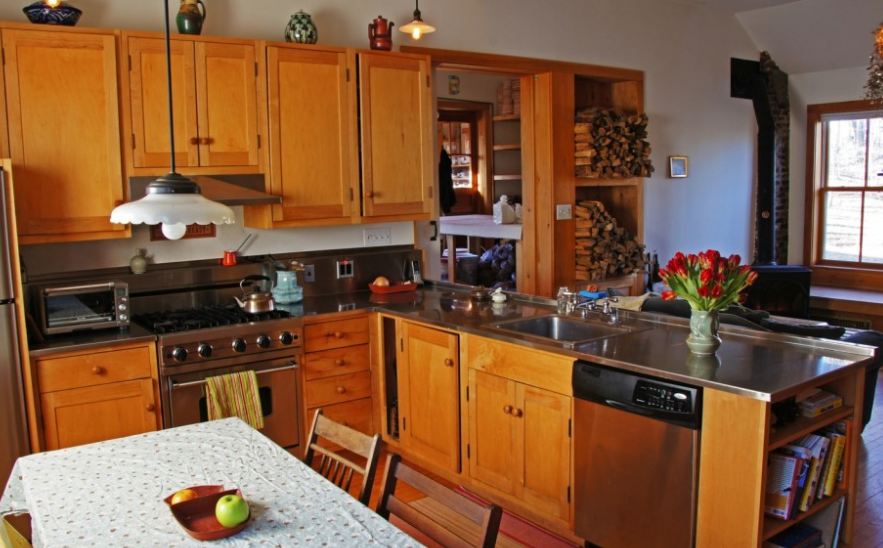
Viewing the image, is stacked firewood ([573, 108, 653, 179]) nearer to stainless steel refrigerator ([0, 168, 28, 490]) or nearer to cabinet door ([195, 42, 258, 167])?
cabinet door ([195, 42, 258, 167])

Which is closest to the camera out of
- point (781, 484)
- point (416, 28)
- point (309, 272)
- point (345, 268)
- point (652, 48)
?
point (781, 484)

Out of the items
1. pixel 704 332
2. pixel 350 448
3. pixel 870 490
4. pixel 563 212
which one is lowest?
pixel 870 490

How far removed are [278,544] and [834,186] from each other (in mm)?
7193

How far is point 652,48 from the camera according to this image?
5.91 meters

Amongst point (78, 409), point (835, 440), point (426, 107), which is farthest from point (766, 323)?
point (78, 409)

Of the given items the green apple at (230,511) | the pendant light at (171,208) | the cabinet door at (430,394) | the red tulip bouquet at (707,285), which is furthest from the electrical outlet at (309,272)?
the green apple at (230,511)

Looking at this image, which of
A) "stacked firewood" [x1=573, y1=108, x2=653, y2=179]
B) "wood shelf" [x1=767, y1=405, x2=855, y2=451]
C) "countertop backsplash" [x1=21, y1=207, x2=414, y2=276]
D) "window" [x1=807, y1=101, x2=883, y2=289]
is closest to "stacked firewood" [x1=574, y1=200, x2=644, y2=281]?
"stacked firewood" [x1=573, y1=108, x2=653, y2=179]

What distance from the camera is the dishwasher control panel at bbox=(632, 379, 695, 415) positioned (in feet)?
8.26

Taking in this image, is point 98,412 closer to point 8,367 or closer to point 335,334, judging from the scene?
point 8,367

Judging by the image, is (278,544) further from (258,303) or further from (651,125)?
(651,125)

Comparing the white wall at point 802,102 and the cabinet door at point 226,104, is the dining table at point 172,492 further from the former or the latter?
the white wall at point 802,102

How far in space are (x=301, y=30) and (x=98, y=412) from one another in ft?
7.11

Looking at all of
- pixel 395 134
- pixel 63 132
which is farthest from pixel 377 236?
pixel 63 132

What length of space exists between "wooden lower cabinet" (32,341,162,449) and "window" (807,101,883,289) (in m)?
6.45
